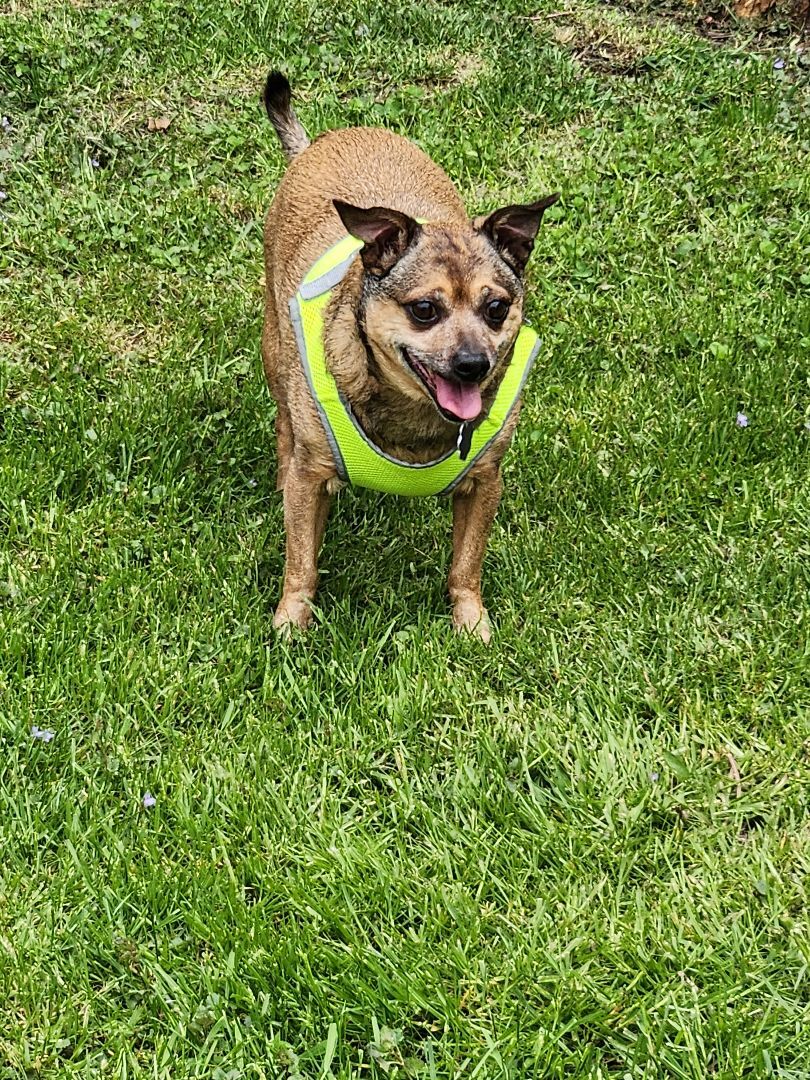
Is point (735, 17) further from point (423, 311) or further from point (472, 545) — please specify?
point (423, 311)

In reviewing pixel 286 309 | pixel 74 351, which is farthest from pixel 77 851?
pixel 74 351

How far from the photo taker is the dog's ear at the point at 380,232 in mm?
3201

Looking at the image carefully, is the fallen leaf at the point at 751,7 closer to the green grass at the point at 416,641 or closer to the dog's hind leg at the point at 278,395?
the green grass at the point at 416,641

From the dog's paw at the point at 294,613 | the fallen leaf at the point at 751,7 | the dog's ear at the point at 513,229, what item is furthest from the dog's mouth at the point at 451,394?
the fallen leaf at the point at 751,7

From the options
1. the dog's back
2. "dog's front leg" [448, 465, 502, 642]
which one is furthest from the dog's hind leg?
"dog's front leg" [448, 465, 502, 642]

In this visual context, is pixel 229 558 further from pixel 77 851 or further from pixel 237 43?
pixel 237 43

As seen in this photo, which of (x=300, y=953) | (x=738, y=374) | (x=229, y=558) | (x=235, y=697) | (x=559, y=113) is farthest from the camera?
(x=559, y=113)

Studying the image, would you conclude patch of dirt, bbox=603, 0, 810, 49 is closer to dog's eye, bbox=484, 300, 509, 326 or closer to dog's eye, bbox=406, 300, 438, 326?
dog's eye, bbox=484, 300, 509, 326

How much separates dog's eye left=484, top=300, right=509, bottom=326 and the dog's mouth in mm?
207

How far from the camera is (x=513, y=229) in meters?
3.38

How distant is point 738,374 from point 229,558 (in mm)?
2275

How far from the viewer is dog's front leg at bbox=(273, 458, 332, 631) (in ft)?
12.4

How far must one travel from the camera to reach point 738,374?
4812mm

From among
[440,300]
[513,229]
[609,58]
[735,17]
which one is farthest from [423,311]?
[735,17]
